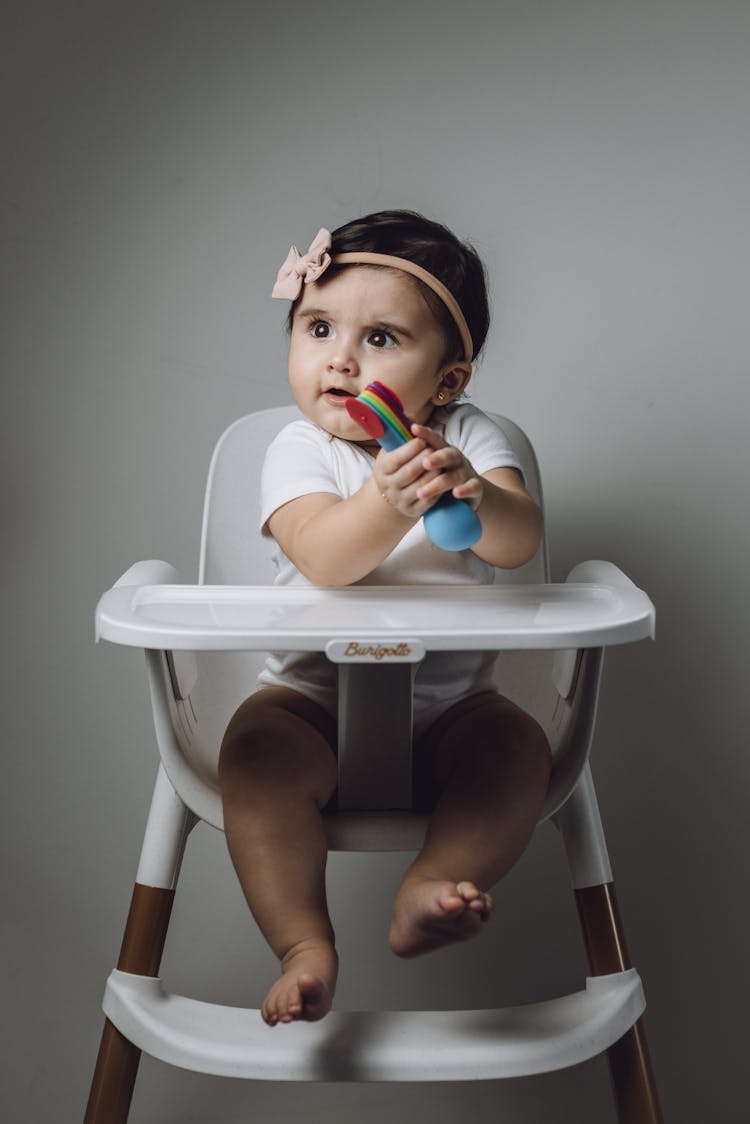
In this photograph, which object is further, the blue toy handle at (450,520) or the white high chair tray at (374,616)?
the blue toy handle at (450,520)

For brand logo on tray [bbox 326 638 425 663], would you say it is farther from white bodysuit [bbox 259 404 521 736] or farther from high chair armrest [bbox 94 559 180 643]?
white bodysuit [bbox 259 404 521 736]

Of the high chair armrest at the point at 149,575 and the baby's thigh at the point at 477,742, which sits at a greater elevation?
the high chair armrest at the point at 149,575

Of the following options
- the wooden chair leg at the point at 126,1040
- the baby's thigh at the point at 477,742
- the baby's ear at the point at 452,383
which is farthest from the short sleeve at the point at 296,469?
the wooden chair leg at the point at 126,1040

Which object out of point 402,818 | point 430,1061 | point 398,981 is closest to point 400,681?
point 402,818

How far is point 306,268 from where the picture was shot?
1062 mm

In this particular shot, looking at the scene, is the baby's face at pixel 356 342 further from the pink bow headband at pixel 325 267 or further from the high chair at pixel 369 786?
the high chair at pixel 369 786

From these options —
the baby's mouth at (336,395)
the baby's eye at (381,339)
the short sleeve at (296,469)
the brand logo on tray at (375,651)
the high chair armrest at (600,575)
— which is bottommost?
the high chair armrest at (600,575)

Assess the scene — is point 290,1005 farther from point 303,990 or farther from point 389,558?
point 389,558

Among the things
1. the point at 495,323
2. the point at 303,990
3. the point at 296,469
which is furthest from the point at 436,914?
the point at 495,323

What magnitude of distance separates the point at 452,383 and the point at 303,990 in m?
0.55

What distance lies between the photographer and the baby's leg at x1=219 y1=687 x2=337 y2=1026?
2.67 feet

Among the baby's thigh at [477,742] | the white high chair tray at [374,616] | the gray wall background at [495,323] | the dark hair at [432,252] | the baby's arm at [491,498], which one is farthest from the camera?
the gray wall background at [495,323]

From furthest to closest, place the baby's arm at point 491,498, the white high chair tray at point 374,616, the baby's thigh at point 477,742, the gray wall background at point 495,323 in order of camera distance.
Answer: the gray wall background at point 495,323, the baby's thigh at point 477,742, the baby's arm at point 491,498, the white high chair tray at point 374,616

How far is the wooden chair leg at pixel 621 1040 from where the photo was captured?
1021 millimetres
